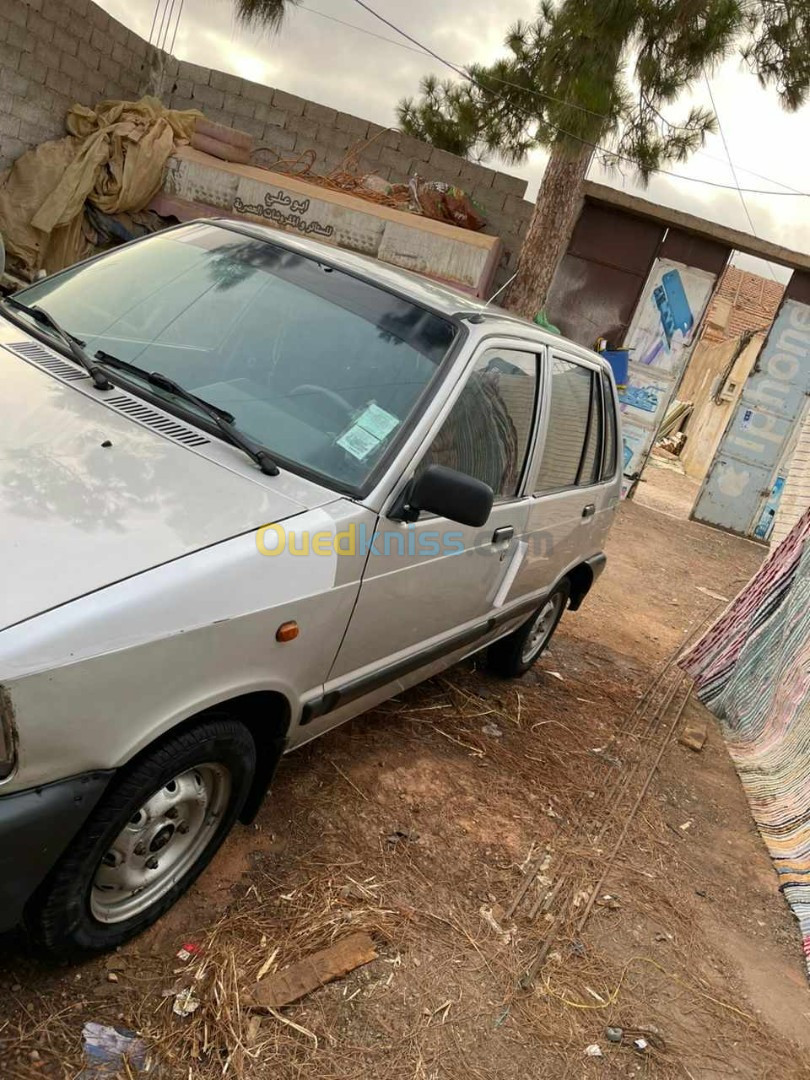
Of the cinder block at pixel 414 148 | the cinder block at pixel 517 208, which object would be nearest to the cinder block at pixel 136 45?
the cinder block at pixel 414 148

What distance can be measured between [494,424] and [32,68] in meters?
8.21

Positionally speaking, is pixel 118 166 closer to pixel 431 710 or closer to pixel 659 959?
pixel 431 710

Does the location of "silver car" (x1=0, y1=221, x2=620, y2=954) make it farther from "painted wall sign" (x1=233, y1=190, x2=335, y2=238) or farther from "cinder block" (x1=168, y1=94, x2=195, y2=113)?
"cinder block" (x1=168, y1=94, x2=195, y2=113)

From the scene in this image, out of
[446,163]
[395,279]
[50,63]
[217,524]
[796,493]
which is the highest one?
[446,163]

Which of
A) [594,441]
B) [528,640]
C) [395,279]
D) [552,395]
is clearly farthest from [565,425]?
[528,640]

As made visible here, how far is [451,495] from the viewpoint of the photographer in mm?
2633

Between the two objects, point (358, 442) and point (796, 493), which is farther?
point (796, 493)

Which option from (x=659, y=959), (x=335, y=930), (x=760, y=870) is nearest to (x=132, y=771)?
(x=335, y=930)

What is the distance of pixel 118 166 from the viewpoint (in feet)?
31.5

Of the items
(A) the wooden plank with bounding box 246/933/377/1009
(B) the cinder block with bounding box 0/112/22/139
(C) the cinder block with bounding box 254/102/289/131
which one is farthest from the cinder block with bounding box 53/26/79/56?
(A) the wooden plank with bounding box 246/933/377/1009

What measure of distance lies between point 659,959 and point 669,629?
14.6 feet

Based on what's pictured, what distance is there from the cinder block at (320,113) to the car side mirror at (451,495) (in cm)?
969

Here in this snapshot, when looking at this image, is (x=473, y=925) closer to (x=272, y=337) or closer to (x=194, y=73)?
(x=272, y=337)

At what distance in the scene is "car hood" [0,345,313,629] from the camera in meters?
1.94
